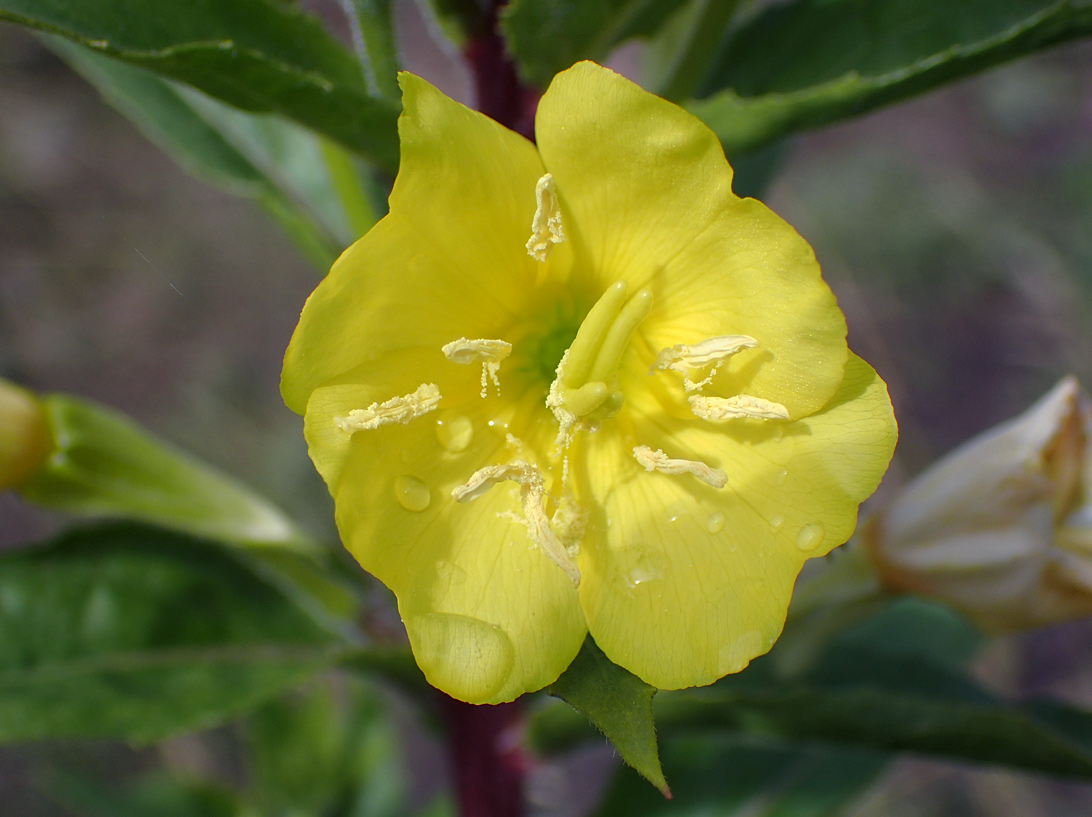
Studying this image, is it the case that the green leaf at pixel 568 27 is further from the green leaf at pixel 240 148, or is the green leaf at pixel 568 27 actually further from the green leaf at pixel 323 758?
the green leaf at pixel 323 758

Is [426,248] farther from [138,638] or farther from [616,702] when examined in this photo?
[138,638]

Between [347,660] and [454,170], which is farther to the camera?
[347,660]

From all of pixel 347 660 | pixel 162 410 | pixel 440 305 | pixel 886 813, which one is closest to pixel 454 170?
pixel 440 305

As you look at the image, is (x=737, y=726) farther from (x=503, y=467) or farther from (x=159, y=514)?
(x=159, y=514)

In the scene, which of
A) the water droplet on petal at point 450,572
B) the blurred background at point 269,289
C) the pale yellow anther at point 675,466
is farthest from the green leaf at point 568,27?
the blurred background at point 269,289

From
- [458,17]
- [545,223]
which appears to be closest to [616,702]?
[545,223]

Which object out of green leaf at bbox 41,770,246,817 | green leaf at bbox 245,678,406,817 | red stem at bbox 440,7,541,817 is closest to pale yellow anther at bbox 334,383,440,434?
red stem at bbox 440,7,541,817
